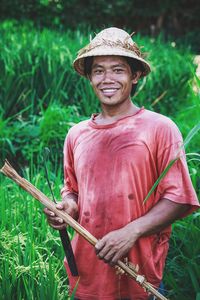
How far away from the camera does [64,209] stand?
217 cm

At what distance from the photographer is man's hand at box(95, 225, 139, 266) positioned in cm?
195

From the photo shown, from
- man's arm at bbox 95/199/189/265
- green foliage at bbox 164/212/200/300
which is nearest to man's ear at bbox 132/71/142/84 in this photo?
man's arm at bbox 95/199/189/265

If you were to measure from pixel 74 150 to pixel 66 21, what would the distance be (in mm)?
8915

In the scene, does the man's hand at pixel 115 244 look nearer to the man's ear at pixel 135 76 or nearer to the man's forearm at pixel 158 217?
the man's forearm at pixel 158 217

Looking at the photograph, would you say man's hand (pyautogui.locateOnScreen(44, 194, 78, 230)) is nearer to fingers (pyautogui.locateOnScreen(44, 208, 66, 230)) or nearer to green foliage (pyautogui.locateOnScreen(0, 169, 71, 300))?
fingers (pyautogui.locateOnScreen(44, 208, 66, 230))

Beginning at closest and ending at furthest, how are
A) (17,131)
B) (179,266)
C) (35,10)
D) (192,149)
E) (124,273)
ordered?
(124,273) < (179,266) < (192,149) < (17,131) < (35,10)

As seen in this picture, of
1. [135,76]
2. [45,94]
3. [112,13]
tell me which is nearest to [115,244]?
[135,76]

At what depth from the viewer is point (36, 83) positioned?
5.04 metres

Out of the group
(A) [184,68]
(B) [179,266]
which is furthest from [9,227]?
(A) [184,68]

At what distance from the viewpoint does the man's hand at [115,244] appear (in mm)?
1950

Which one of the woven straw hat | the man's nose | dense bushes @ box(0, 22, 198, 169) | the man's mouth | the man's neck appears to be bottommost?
dense bushes @ box(0, 22, 198, 169)

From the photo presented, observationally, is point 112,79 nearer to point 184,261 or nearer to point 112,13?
point 184,261

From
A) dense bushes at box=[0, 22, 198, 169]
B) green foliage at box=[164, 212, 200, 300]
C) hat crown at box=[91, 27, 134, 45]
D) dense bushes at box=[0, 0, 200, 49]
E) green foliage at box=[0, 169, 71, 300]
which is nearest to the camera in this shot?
hat crown at box=[91, 27, 134, 45]

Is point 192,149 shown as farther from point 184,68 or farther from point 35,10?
point 35,10
